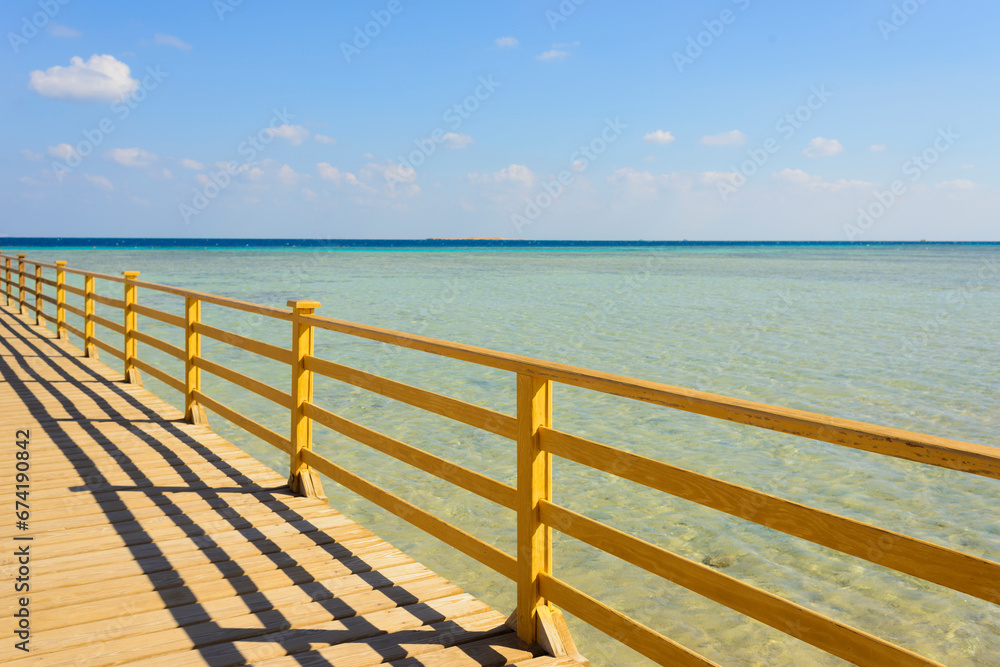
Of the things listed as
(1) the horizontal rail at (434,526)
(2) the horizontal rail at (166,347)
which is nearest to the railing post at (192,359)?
(2) the horizontal rail at (166,347)

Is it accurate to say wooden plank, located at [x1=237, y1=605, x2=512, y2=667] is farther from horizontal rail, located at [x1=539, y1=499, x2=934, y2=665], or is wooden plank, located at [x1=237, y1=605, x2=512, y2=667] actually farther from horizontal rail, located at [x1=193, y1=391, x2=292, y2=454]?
horizontal rail, located at [x1=193, y1=391, x2=292, y2=454]

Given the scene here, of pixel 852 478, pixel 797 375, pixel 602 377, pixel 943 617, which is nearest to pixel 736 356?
pixel 797 375

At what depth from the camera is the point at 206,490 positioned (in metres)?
5.11

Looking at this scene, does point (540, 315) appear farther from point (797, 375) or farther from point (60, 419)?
point (60, 419)

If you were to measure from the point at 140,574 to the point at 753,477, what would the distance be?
5.52 meters

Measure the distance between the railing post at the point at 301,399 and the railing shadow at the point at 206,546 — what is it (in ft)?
0.54

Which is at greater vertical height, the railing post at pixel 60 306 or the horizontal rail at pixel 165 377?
the railing post at pixel 60 306

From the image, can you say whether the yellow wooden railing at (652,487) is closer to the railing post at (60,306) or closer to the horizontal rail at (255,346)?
the horizontal rail at (255,346)

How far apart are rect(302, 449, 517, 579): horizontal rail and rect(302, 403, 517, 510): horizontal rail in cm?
21

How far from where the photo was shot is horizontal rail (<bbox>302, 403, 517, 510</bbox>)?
3.18 metres

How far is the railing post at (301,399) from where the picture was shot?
4.93 meters

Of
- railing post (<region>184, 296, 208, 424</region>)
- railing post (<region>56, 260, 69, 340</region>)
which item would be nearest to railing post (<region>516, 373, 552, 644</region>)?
railing post (<region>184, 296, 208, 424</region>)

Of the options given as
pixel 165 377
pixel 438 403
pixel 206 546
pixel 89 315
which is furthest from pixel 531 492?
pixel 89 315

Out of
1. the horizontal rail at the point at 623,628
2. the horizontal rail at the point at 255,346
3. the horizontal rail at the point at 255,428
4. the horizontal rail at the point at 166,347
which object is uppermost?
the horizontal rail at the point at 255,346
